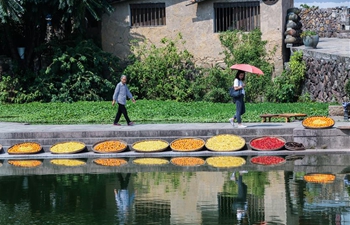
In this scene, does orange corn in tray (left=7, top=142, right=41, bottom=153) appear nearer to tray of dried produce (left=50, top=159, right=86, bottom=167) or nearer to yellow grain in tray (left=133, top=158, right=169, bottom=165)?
tray of dried produce (left=50, top=159, right=86, bottom=167)

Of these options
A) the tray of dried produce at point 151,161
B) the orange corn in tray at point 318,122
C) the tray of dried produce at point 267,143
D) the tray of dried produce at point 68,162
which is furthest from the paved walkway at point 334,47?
the tray of dried produce at point 68,162

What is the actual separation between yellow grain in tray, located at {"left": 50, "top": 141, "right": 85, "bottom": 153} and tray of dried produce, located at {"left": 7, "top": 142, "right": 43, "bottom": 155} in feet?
1.32

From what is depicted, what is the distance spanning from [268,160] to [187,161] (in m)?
1.87

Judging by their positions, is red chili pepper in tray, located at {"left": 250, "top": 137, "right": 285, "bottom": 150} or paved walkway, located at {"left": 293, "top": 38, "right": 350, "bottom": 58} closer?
red chili pepper in tray, located at {"left": 250, "top": 137, "right": 285, "bottom": 150}

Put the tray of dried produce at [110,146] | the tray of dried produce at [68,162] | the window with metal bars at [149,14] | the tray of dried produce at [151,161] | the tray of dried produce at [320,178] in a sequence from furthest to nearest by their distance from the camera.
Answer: the window with metal bars at [149,14], the tray of dried produce at [110,146], the tray of dried produce at [68,162], the tray of dried produce at [151,161], the tray of dried produce at [320,178]

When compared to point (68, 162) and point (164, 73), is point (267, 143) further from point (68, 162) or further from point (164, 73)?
point (164, 73)

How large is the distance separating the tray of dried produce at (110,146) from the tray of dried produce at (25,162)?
5.04 feet

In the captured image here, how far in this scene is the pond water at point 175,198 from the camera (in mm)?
14484

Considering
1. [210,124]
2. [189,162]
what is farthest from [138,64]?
[189,162]

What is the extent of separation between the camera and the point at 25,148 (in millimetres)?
22516

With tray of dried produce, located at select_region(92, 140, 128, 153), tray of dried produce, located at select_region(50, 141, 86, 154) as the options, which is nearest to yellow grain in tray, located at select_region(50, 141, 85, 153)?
tray of dried produce, located at select_region(50, 141, 86, 154)

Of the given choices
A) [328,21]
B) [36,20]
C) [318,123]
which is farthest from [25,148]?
[328,21]

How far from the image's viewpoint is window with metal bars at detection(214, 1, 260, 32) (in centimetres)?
3183

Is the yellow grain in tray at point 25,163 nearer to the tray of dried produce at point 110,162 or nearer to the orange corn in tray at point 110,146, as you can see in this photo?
the tray of dried produce at point 110,162
